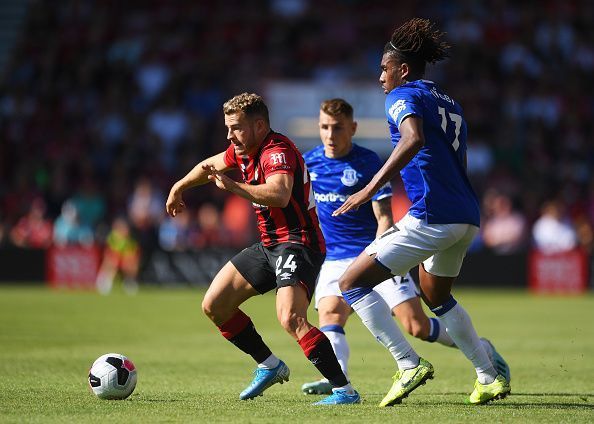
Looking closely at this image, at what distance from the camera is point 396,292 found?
8.78m

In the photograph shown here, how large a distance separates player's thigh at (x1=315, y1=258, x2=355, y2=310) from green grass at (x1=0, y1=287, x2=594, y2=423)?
774mm

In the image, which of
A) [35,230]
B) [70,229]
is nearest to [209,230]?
[70,229]

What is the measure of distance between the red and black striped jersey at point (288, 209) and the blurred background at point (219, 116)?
14.2 meters

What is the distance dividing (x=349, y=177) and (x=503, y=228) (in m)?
13.7

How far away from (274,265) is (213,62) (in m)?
18.1

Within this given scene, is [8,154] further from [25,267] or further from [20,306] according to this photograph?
[20,306]

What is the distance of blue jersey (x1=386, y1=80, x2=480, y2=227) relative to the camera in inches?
278

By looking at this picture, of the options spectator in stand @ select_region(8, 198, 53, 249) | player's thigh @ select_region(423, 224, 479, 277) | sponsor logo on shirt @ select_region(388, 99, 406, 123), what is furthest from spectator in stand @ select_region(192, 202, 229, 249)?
sponsor logo on shirt @ select_region(388, 99, 406, 123)

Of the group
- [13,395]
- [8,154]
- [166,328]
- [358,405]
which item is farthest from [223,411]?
[8,154]

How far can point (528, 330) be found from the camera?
14367mm

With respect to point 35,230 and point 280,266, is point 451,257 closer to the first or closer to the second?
point 280,266

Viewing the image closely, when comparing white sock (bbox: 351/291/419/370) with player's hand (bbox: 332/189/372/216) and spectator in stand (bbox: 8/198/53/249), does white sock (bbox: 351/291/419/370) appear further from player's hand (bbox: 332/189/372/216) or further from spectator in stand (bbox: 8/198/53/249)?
spectator in stand (bbox: 8/198/53/249)

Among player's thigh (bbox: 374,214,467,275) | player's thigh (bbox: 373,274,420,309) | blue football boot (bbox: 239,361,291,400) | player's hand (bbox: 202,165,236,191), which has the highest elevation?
player's hand (bbox: 202,165,236,191)

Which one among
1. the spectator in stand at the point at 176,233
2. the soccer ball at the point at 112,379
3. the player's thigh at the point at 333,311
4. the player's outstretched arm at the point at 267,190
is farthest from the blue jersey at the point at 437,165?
the spectator in stand at the point at 176,233
